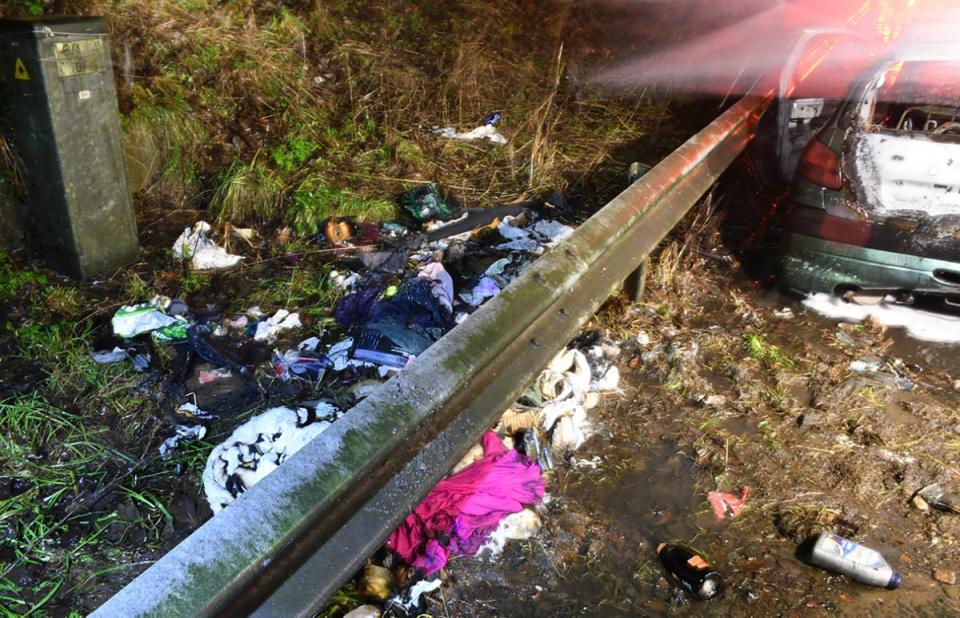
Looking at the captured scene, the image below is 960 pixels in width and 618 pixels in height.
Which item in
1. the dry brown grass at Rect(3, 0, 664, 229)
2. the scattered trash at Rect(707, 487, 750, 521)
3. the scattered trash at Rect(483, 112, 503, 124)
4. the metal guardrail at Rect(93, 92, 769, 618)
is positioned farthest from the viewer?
the scattered trash at Rect(483, 112, 503, 124)

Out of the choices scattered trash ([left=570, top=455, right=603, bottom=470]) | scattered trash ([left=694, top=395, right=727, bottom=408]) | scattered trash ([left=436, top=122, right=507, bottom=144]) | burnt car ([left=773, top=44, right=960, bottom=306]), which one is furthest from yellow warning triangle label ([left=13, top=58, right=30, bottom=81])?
burnt car ([left=773, top=44, right=960, bottom=306])

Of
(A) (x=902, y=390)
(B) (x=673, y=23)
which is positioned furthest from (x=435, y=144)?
(B) (x=673, y=23)

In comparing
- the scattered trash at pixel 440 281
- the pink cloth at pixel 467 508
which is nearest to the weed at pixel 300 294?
the scattered trash at pixel 440 281

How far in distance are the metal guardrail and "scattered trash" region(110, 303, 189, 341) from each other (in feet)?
7.55

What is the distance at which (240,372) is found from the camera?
4.00m

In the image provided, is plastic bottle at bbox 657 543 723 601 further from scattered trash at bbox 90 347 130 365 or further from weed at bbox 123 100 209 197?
weed at bbox 123 100 209 197

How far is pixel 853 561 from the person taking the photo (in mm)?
2861

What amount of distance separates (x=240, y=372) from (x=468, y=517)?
169 cm

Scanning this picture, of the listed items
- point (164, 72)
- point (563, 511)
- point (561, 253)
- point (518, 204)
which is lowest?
point (563, 511)

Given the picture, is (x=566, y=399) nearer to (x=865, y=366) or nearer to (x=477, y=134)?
(x=865, y=366)

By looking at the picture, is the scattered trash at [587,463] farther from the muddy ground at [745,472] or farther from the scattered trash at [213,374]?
the scattered trash at [213,374]

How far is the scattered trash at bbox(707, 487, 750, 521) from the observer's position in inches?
127

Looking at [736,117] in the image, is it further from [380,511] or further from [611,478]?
[380,511]

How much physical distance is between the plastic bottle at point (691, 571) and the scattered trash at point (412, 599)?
3.13 feet
